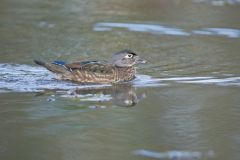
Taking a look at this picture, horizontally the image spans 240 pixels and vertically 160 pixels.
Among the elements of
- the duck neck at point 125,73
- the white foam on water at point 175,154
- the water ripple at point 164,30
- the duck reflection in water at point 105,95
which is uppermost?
the white foam on water at point 175,154

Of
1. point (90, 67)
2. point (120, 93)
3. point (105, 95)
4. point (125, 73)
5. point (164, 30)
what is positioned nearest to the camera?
point (105, 95)

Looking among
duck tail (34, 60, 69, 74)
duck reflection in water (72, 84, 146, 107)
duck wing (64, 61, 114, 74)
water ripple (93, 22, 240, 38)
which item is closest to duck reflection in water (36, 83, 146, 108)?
duck reflection in water (72, 84, 146, 107)

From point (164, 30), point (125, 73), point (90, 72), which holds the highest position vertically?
point (90, 72)

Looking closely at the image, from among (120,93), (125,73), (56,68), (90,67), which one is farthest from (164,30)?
(120,93)

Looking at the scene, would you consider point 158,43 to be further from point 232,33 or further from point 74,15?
point 74,15

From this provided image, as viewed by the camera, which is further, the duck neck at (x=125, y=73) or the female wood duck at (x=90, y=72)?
the duck neck at (x=125, y=73)

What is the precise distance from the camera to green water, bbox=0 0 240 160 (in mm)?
7918

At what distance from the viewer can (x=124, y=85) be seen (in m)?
11.4

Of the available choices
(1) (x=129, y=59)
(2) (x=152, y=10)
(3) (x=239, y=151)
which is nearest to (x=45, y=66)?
(1) (x=129, y=59)

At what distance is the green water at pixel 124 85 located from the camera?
312 inches

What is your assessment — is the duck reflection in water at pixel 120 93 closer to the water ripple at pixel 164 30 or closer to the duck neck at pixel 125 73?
the duck neck at pixel 125 73

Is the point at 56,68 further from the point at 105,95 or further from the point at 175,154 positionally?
the point at 175,154

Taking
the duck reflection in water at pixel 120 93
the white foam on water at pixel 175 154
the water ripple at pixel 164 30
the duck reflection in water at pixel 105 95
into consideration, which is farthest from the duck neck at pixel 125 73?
the white foam on water at pixel 175 154

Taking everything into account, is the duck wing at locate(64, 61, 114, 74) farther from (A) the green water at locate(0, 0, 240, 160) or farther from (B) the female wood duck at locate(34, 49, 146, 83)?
(A) the green water at locate(0, 0, 240, 160)
